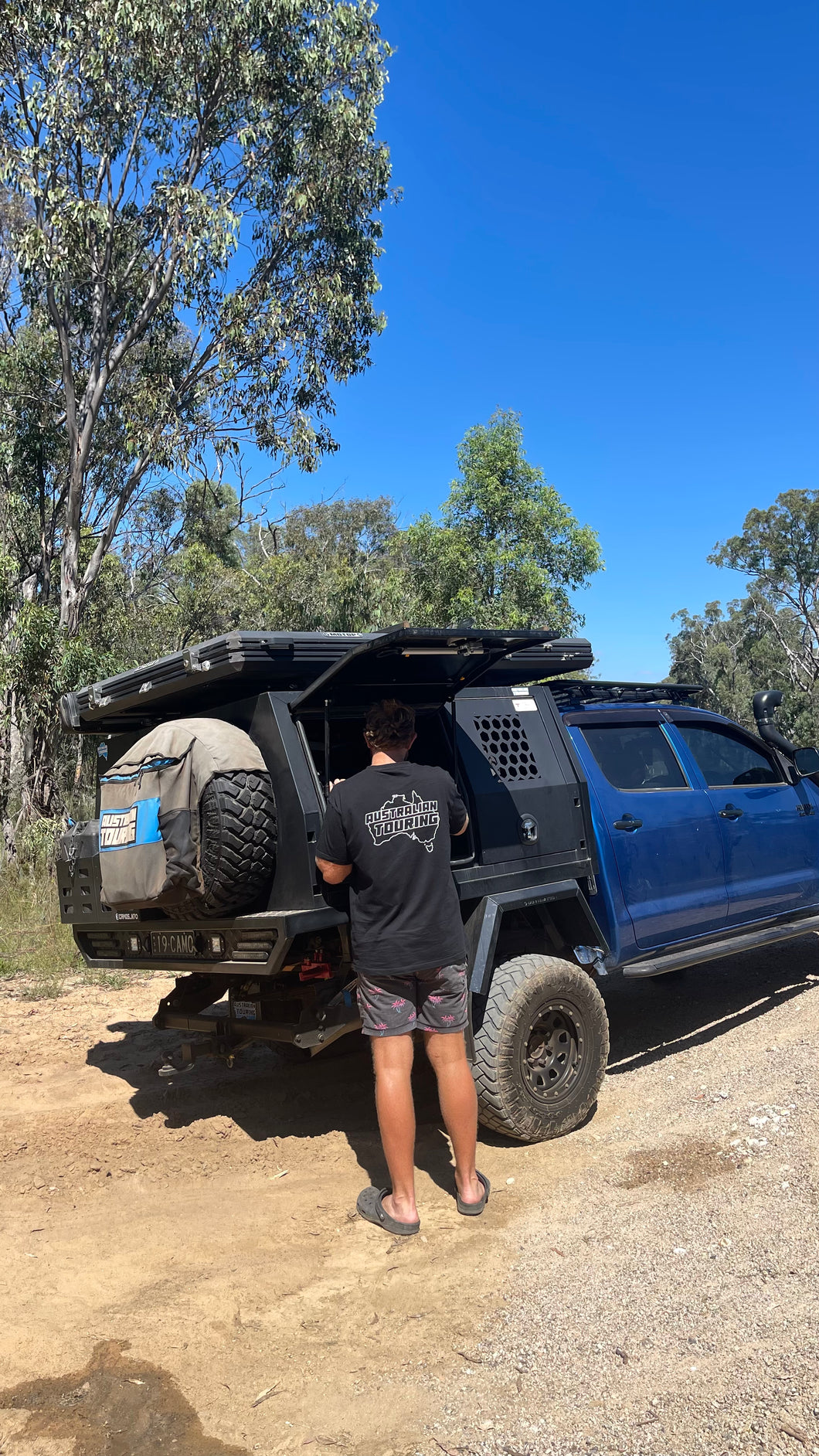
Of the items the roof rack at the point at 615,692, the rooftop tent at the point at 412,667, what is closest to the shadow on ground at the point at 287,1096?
the rooftop tent at the point at 412,667

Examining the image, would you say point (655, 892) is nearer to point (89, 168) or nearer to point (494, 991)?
point (494, 991)

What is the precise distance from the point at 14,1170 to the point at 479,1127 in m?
2.06

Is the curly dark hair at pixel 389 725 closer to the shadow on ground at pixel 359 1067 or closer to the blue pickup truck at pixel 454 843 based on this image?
the blue pickup truck at pixel 454 843

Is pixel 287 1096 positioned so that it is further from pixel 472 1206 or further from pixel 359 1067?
pixel 472 1206

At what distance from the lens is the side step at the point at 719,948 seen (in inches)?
202

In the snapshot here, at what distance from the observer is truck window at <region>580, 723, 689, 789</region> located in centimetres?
541

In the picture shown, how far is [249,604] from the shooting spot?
63.0 ft

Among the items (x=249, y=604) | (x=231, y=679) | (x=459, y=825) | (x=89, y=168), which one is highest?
(x=89, y=168)

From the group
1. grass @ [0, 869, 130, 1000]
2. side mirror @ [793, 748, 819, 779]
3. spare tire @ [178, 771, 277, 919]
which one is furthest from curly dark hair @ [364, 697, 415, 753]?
grass @ [0, 869, 130, 1000]

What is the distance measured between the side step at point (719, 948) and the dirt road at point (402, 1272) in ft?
1.63

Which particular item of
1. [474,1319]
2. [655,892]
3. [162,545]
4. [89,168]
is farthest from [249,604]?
[474,1319]

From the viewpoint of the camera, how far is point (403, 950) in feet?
12.1

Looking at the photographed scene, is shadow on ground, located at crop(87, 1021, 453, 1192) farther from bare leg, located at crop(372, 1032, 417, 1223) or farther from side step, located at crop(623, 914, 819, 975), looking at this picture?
side step, located at crop(623, 914, 819, 975)

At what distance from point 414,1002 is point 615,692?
9.55ft
